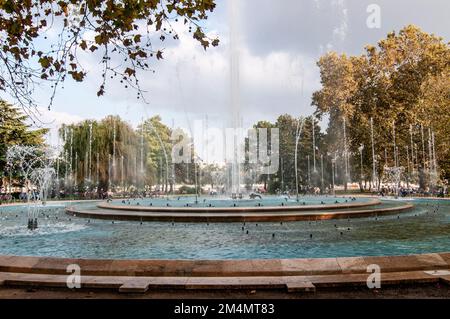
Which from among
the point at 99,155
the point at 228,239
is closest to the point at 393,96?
the point at 99,155

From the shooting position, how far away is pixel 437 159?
4656 centimetres

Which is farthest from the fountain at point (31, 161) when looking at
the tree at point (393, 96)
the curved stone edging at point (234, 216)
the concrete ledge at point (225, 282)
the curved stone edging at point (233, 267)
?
the concrete ledge at point (225, 282)

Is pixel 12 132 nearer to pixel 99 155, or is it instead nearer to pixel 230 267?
pixel 99 155

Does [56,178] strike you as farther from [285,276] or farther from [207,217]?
[285,276]

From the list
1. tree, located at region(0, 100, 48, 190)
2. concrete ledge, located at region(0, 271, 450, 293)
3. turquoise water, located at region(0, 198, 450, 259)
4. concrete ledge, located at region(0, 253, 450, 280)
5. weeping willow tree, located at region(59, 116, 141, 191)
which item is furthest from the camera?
weeping willow tree, located at region(59, 116, 141, 191)

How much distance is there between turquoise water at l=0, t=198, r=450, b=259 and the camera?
31.5ft

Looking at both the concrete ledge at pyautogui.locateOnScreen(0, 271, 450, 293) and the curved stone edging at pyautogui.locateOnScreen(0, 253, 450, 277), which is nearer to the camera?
the concrete ledge at pyautogui.locateOnScreen(0, 271, 450, 293)

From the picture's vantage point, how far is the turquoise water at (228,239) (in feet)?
31.5

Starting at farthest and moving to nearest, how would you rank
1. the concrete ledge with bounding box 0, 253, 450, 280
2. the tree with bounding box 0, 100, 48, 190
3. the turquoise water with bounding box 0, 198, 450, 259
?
the tree with bounding box 0, 100, 48, 190, the turquoise water with bounding box 0, 198, 450, 259, the concrete ledge with bounding box 0, 253, 450, 280

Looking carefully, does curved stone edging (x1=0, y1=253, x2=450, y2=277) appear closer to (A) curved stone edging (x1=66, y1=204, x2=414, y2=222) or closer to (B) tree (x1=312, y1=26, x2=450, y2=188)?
(A) curved stone edging (x1=66, y1=204, x2=414, y2=222)

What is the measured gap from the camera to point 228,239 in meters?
11.6

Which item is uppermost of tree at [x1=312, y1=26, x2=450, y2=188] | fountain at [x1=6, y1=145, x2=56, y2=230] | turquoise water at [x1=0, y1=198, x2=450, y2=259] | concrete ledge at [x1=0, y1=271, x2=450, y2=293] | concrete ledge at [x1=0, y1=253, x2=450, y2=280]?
tree at [x1=312, y1=26, x2=450, y2=188]

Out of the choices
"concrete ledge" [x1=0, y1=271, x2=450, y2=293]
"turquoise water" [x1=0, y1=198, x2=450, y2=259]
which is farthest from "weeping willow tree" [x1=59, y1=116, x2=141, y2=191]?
"concrete ledge" [x1=0, y1=271, x2=450, y2=293]
